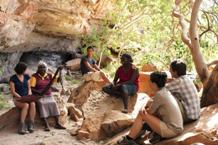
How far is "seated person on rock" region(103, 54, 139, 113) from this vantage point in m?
7.69

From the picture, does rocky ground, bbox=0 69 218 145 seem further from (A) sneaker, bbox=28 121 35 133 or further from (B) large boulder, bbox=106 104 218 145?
(A) sneaker, bbox=28 121 35 133

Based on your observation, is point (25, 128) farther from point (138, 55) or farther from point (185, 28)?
point (138, 55)

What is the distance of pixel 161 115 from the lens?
5.69m

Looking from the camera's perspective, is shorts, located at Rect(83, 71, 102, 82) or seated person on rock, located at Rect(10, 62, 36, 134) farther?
shorts, located at Rect(83, 71, 102, 82)

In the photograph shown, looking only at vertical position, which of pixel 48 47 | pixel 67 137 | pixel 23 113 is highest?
pixel 48 47

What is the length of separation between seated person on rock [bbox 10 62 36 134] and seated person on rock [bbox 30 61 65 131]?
15 cm

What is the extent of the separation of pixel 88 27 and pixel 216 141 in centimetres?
1139

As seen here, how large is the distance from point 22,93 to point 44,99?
0.44 m

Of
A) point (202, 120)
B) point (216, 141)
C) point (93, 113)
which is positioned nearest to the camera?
point (216, 141)

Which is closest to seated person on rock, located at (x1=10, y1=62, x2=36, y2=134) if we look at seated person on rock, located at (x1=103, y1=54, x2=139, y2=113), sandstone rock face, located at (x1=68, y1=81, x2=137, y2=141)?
sandstone rock face, located at (x1=68, y1=81, x2=137, y2=141)

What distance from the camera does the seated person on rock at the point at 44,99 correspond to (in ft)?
24.5

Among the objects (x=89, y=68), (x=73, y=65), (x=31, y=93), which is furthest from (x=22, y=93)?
(x=73, y=65)

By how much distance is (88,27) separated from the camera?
632 inches

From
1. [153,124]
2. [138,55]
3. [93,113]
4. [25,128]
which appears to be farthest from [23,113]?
[138,55]
